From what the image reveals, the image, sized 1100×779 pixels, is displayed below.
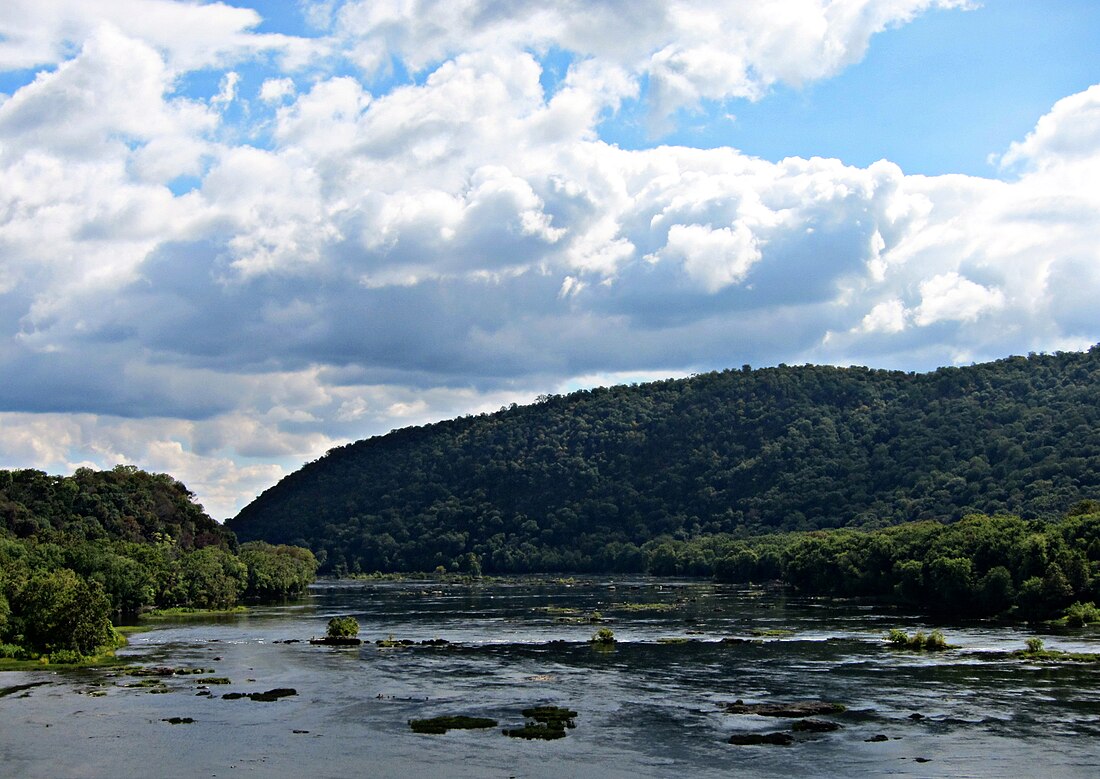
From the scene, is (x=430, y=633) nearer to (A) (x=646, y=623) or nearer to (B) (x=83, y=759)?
(A) (x=646, y=623)

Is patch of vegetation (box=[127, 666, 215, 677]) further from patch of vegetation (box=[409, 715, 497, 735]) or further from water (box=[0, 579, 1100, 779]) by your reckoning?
patch of vegetation (box=[409, 715, 497, 735])

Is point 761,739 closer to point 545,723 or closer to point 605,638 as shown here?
point 545,723

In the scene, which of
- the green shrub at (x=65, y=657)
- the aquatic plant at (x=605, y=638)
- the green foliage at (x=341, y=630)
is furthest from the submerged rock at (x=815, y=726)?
the green foliage at (x=341, y=630)

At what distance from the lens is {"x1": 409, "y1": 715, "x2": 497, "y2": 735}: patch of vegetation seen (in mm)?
73312

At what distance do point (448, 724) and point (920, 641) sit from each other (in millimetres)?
54229

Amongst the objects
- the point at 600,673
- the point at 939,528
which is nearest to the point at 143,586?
the point at 600,673

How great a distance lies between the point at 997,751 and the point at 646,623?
262ft

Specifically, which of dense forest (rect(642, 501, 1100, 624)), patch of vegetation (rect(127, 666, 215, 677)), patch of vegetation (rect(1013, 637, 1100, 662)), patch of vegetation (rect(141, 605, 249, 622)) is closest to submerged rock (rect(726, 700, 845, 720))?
patch of vegetation (rect(1013, 637, 1100, 662))

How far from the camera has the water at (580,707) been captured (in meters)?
63.8

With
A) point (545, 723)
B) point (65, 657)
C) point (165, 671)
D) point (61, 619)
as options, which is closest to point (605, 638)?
point (165, 671)

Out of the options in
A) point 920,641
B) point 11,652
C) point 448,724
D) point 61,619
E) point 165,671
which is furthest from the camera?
point 920,641

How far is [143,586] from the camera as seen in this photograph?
168 metres

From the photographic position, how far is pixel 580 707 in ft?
266

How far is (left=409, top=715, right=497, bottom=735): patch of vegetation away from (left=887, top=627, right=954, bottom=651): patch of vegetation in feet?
165
